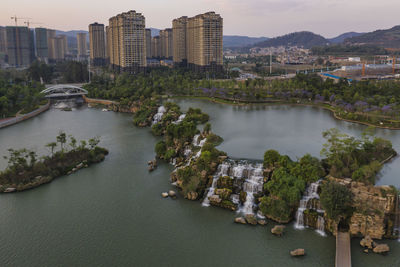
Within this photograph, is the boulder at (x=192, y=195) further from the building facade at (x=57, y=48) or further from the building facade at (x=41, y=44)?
the building facade at (x=57, y=48)

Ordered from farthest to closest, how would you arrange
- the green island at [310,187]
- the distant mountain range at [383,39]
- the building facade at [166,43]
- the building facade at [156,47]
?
the distant mountain range at [383,39] → the building facade at [156,47] → the building facade at [166,43] → the green island at [310,187]

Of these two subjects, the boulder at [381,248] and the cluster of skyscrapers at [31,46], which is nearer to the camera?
the boulder at [381,248]

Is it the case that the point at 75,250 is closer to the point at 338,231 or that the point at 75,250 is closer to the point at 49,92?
the point at 338,231

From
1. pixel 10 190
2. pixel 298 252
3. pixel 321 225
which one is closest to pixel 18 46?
pixel 10 190

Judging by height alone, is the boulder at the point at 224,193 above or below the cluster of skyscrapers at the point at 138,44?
below

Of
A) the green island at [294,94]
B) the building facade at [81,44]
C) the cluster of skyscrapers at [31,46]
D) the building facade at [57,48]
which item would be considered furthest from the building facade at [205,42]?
the building facade at [81,44]

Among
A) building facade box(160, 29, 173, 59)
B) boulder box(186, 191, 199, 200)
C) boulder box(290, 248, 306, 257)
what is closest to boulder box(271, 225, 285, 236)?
boulder box(290, 248, 306, 257)

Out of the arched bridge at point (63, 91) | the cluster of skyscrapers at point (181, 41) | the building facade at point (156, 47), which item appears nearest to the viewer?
the arched bridge at point (63, 91)
